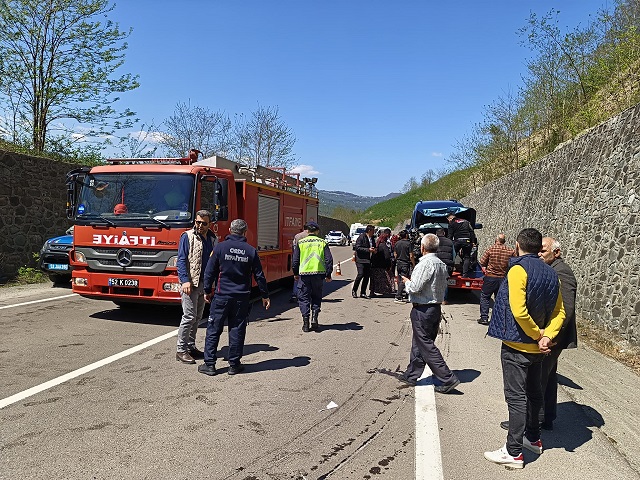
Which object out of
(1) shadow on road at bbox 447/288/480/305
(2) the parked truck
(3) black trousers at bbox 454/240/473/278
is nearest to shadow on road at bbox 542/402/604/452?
(3) black trousers at bbox 454/240/473/278

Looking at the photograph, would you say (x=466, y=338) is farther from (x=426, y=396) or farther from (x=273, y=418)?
(x=273, y=418)

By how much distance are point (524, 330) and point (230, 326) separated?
3.53m

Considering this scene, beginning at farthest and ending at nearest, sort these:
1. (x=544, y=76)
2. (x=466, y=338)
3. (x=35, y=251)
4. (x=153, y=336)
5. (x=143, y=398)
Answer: (x=544, y=76)
(x=35, y=251)
(x=466, y=338)
(x=153, y=336)
(x=143, y=398)

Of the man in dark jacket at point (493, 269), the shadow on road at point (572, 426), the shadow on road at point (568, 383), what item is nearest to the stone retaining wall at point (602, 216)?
the man in dark jacket at point (493, 269)

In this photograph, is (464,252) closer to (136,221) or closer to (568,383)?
(568,383)

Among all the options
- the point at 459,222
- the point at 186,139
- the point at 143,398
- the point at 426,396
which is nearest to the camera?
the point at 143,398

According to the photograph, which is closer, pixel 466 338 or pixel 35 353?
pixel 35 353

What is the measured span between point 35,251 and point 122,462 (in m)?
13.0

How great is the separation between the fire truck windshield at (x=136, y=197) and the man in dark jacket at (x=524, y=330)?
5.83 meters

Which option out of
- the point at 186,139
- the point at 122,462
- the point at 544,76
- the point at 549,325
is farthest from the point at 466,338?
the point at 186,139

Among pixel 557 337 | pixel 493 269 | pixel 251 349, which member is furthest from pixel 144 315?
pixel 557 337

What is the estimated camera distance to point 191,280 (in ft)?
21.6

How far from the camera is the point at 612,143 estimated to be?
10.3 m

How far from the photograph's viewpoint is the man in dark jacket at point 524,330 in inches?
150
